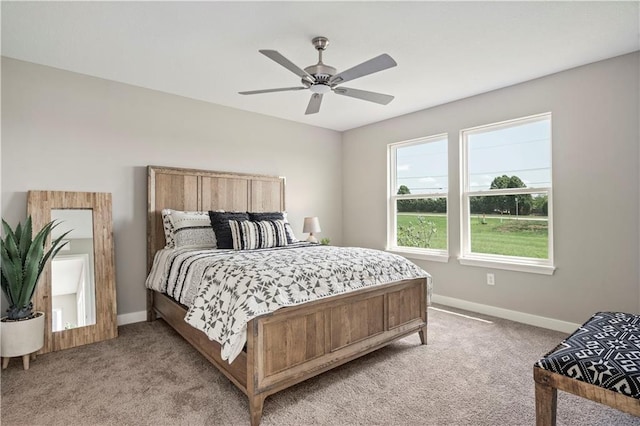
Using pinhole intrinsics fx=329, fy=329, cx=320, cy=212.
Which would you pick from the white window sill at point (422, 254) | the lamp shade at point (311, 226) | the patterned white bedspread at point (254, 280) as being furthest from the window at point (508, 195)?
the lamp shade at point (311, 226)

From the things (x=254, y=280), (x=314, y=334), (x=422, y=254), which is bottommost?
(x=314, y=334)

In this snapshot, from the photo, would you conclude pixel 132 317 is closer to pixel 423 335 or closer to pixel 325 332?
pixel 325 332

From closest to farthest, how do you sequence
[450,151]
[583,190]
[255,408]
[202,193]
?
1. [255,408]
2. [583,190]
3. [202,193]
4. [450,151]

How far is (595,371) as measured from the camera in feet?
4.68

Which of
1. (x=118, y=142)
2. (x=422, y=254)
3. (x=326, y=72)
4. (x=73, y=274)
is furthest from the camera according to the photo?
(x=422, y=254)

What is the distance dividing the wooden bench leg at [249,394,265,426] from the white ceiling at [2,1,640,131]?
2432 mm

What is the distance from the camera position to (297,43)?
2641 millimetres

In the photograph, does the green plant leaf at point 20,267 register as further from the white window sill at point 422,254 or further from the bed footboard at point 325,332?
the white window sill at point 422,254

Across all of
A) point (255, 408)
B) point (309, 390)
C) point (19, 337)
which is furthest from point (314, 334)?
point (19, 337)

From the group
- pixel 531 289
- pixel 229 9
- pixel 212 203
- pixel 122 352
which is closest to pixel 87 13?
pixel 229 9

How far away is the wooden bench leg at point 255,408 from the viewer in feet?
6.01

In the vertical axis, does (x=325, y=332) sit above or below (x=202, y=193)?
below

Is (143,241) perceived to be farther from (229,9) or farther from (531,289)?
(531,289)

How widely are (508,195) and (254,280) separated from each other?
314 centimetres
